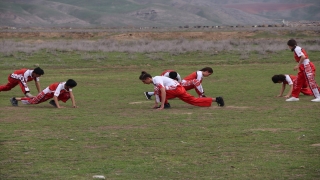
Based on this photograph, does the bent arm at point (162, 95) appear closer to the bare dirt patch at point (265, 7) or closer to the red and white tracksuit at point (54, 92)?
the red and white tracksuit at point (54, 92)

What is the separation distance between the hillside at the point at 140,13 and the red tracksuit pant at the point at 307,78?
10733 cm

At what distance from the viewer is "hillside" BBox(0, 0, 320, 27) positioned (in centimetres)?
13450

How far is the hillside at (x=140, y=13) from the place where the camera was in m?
134

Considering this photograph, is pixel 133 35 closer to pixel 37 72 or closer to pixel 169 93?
pixel 37 72

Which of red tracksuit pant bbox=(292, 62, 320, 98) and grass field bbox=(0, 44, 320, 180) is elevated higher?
red tracksuit pant bbox=(292, 62, 320, 98)

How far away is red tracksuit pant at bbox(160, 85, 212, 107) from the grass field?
0.35m

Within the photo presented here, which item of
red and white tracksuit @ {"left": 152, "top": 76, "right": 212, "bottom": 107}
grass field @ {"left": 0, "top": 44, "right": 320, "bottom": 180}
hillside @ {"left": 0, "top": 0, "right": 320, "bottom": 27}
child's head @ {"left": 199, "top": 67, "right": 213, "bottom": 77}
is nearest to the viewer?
grass field @ {"left": 0, "top": 44, "right": 320, "bottom": 180}

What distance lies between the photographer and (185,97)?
722 inches

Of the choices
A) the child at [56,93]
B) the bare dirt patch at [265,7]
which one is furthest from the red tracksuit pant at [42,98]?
the bare dirt patch at [265,7]

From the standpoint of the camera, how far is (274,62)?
38.9 metres

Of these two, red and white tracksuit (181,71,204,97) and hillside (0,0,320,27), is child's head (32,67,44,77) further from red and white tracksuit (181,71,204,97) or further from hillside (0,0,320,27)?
hillside (0,0,320,27)

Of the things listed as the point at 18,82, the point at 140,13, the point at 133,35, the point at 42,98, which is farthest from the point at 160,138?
the point at 140,13

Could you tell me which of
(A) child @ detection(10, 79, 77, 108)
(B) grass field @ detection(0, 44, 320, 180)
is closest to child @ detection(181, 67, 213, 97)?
(B) grass field @ detection(0, 44, 320, 180)

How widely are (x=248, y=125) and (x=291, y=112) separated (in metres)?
2.77
